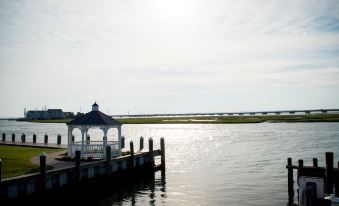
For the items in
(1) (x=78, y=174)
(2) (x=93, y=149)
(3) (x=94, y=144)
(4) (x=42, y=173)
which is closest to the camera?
(4) (x=42, y=173)

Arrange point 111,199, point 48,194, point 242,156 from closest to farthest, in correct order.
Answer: point 48,194 → point 111,199 → point 242,156

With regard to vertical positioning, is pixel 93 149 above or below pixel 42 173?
above

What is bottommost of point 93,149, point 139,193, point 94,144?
point 139,193

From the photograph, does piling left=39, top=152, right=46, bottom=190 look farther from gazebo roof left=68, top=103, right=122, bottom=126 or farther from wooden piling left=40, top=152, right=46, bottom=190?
gazebo roof left=68, top=103, right=122, bottom=126

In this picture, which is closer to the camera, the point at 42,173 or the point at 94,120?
the point at 42,173

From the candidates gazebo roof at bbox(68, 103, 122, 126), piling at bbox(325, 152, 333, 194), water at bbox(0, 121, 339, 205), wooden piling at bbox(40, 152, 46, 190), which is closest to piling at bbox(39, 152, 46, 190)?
wooden piling at bbox(40, 152, 46, 190)

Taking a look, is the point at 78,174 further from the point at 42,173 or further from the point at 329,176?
the point at 329,176

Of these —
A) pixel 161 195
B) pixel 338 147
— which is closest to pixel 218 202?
pixel 161 195

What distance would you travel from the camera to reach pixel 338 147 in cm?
4753

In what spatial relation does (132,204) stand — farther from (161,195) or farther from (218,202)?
(218,202)

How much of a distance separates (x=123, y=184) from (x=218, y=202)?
8.94 metres

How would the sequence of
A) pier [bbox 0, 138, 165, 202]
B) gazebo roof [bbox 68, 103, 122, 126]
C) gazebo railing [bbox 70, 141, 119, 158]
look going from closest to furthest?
1. pier [bbox 0, 138, 165, 202]
2. gazebo railing [bbox 70, 141, 119, 158]
3. gazebo roof [bbox 68, 103, 122, 126]

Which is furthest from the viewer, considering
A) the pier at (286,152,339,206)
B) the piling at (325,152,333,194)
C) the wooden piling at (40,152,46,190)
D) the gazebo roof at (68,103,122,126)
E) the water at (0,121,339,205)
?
the gazebo roof at (68,103,122,126)

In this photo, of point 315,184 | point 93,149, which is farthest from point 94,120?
point 315,184
